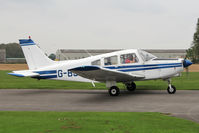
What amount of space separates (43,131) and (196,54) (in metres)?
88.8

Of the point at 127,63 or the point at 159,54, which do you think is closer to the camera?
the point at 127,63

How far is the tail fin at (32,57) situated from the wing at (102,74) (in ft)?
15.4

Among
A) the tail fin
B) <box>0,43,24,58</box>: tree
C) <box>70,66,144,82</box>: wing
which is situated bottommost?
<box>70,66,144,82</box>: wing

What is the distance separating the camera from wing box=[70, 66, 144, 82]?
11.6 metres

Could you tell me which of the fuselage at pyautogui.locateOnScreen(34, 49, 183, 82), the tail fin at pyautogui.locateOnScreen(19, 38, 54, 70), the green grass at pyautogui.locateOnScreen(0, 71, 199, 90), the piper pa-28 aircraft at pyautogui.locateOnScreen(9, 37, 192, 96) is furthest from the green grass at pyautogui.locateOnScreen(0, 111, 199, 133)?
the green grass at pyautogui.locateOnScreen(0, 71, 199, 90)

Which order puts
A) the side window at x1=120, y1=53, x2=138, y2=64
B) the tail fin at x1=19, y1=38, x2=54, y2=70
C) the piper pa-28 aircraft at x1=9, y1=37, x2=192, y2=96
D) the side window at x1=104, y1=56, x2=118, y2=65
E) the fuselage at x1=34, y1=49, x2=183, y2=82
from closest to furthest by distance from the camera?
the piper pa-28 aircraft at x1=9, y1=37, x2=192, y2=96 < the fuselage at x1=34, y1=49, x2=183, y2=82 < the side window at x1=120, y1=53, x2=138, y2=64 < the side window at x1=104, y1=56, x2=118, y2=65 < the tail fin at x1=19, y1=38, x2=54, y2=70

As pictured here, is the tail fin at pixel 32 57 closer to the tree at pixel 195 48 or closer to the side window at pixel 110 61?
the side window at pixel 110 61

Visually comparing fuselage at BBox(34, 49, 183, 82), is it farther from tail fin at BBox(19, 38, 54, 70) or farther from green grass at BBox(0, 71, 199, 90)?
tail fin at BBox(19, 38, 54, 70)

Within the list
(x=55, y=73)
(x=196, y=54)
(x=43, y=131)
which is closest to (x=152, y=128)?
(x=43, y=131)

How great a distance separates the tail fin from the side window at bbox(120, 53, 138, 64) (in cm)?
497

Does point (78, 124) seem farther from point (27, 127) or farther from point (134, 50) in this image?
point (134, 50)

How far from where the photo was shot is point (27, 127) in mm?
6164

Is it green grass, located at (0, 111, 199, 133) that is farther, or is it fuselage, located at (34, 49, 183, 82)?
fuselage, located at (34, 49, 183, 82)

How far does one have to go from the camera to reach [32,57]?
16516mm
